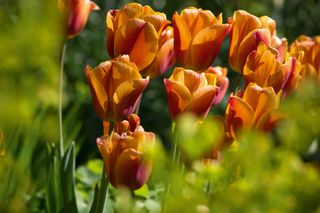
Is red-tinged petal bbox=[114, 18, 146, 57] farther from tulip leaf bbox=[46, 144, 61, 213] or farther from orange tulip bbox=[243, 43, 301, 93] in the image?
tulip leaf bbox=[46, 144, 61, 213]

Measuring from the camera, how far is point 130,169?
145cm

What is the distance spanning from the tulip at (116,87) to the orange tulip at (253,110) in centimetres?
18

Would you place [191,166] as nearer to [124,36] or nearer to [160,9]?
[124,36]

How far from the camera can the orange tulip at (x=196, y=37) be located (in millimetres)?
1692

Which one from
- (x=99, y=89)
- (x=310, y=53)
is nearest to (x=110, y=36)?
Result: (x=99, y=89)

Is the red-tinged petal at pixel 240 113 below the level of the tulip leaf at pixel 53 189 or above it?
above

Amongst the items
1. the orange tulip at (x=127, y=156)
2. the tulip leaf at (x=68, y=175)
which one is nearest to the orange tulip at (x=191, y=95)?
the orange tulip at (x=127, y=156)

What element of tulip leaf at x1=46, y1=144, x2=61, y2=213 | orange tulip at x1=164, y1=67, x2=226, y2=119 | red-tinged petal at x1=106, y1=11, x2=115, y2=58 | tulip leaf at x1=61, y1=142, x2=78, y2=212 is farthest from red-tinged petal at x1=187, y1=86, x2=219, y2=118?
tulip leaf at x1=46, y1=144, x2=61, y2=213

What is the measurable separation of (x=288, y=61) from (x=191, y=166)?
322 mm

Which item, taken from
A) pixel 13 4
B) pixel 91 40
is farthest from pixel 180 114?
pixel 91 40

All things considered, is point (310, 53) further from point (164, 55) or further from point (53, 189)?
point (53, 189)

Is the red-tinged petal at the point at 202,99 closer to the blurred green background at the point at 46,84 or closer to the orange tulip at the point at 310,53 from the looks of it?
the blurred green background at the point at 46,84

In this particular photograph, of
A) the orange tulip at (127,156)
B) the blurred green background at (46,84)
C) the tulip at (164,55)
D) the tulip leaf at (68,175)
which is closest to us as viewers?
the blurred green background at (46,84)

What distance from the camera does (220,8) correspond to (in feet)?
12.1
